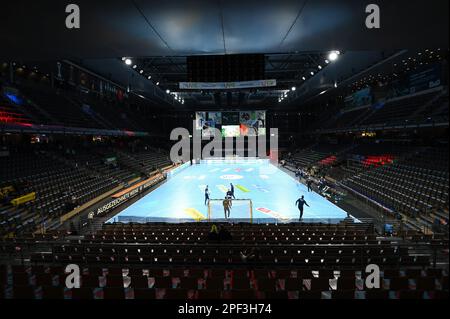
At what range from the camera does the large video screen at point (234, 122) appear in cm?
3675

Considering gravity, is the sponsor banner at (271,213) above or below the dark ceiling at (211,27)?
below

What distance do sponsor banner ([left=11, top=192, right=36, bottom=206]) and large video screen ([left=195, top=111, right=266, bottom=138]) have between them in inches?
1010

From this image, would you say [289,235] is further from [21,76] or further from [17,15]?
[21,76]

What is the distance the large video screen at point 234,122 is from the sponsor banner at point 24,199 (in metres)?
25.7

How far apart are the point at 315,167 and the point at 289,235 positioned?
2071 cm

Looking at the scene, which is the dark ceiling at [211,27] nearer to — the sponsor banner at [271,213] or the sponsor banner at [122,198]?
the sponsor banner at [271,213]

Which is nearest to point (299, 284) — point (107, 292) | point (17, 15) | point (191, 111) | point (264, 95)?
point (107, 292)

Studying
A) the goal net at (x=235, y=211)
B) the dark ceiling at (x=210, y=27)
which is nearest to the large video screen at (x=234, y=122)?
the goal net at (x=235, y=211)

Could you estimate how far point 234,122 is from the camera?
37.9 meters

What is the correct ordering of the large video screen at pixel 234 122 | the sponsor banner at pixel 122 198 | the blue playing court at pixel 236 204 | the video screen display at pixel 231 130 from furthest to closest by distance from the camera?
the video screen display at pixel 231 130
the large video screen at pixel 234 122
the sponsor banner at pixel 122 198
the blue playing court at pixel 236 204

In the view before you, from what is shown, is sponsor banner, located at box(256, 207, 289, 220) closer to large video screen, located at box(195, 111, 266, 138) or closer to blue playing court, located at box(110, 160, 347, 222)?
blue playing court, located at box(110, 160, 347, 222)

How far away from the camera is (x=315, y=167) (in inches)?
1101

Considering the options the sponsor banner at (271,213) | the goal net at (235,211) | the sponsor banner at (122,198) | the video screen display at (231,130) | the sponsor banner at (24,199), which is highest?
the video screen display at (231,130)
